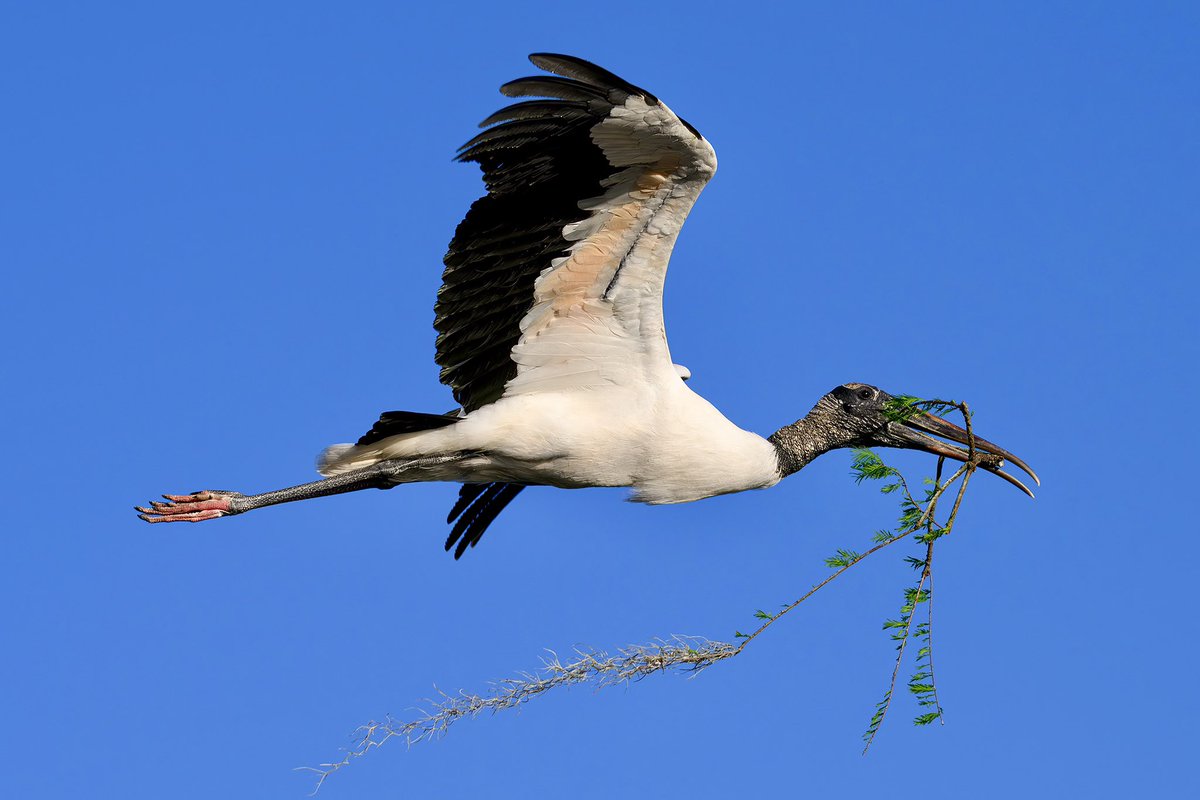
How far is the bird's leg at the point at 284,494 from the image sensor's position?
7973 millimetres

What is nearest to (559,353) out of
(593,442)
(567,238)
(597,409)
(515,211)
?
(597,409)

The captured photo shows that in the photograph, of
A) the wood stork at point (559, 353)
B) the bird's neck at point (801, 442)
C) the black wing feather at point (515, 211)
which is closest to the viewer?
the black wing feather at point (515, 211)

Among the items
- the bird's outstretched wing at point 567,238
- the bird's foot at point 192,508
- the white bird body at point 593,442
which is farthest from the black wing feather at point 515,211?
the bird's foot at point 192,508

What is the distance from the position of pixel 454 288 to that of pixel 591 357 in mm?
823

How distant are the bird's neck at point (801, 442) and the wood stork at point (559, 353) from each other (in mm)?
110

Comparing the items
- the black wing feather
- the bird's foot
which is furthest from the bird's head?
the bird's foot

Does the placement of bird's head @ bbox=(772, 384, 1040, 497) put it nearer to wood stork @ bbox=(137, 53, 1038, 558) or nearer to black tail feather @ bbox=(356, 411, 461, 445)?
wood stork @ bbox=(137, 53, 1038, 558)

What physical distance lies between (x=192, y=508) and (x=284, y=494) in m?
0.49

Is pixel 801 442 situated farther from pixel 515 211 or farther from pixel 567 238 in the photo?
pixel 515 211

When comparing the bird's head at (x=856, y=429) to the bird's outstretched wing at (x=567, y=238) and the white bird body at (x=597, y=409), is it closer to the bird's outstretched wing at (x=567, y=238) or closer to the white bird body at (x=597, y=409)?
the white bird body at (x=597, y=409)

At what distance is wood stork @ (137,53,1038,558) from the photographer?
7.26m

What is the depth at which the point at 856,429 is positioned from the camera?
9.11m

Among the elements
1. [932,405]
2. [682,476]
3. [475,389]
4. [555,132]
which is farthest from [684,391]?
[932,405]

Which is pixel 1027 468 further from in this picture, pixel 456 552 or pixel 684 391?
pixel 456 552
